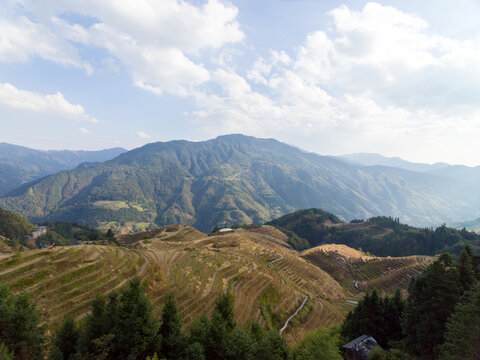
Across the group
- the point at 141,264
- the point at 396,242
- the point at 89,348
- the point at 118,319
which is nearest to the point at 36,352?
the point at 89,348

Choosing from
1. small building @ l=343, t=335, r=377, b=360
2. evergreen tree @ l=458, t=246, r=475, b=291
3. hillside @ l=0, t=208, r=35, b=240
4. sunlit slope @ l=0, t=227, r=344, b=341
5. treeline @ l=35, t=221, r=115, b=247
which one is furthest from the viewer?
hillside @ l=0, t=208, r=35, b=240

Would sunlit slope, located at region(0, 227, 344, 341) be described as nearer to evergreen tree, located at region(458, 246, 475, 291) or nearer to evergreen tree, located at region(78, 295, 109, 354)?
evergreen tree, located at region(78, 295, 109, 354)

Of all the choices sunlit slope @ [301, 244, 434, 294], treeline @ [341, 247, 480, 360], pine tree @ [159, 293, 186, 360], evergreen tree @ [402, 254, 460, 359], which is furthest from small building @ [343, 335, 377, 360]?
sunlit slope @ [301, 244, 434, 294]

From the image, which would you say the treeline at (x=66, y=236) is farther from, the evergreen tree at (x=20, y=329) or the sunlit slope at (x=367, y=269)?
the sunlit slope at (x=367, y=269)

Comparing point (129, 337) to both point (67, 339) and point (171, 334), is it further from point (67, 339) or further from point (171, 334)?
point (67, 339)

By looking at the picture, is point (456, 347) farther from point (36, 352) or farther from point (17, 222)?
point (17, 222)

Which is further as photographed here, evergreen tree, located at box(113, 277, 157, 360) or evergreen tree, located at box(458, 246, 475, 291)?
evergreen tree, located at box(458, 246, 475, 291)
